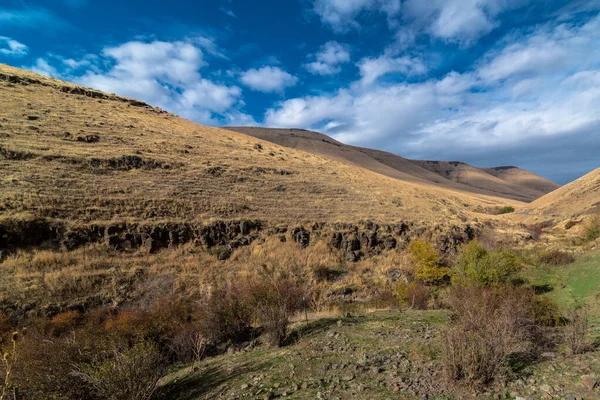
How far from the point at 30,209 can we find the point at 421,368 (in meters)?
20.9

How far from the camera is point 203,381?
583 cm

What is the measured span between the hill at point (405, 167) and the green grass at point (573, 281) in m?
62.9

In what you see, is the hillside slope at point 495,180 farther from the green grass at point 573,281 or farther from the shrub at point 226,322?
the shrub at point 226,322

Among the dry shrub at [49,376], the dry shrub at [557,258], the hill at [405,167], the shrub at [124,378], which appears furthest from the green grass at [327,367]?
the hill at [405,167]

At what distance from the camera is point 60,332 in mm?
11258

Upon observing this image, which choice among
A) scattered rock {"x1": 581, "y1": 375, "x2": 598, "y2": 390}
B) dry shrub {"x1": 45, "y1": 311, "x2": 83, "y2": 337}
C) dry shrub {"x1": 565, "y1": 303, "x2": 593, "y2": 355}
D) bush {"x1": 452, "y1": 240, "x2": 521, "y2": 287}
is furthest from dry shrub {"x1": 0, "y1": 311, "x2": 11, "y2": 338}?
bush {"x1": 452, "y1": 240, "x2": 521, "y2": 287}

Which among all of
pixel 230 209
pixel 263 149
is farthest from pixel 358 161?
pixel 230 209

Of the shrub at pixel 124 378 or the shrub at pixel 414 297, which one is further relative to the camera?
the shrub at pixel 414 297

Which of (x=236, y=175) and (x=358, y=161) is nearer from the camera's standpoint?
(x=236, y=175)

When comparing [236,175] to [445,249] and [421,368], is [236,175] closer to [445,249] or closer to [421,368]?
[445,249]

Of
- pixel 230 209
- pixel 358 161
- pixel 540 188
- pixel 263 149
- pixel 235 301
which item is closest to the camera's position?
pixel 235 301

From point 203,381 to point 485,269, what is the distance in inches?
557

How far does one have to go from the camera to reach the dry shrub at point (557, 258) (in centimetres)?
1761

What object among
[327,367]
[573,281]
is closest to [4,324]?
[327,367]
